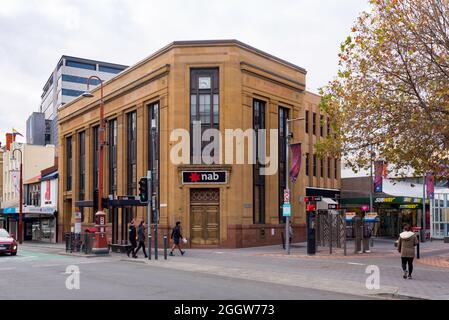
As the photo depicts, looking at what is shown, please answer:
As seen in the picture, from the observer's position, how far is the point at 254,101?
33906mm

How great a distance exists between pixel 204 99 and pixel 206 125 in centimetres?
158

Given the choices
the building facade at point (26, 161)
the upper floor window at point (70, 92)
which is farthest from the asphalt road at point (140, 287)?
the upper floor window at point (70, 92)

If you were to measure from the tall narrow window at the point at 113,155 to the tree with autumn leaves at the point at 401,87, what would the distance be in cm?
2163

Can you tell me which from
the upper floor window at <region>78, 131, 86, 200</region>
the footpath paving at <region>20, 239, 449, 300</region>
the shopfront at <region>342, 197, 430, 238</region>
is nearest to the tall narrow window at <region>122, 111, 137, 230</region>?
the upper floor window at <region>78, 131, 86, 200</region>

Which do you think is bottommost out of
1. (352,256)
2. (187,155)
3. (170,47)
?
(352,256)

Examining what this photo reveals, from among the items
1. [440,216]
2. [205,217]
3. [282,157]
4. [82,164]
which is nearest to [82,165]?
[82,164]

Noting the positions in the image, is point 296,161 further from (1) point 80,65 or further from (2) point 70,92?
(1) point 80,65

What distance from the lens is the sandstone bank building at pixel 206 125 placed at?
3139 cm

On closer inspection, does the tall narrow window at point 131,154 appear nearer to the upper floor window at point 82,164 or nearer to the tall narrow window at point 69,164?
the upper floor window at point 82,164

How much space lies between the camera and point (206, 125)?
3209 cm
